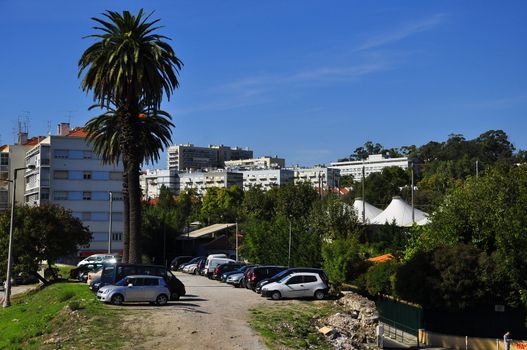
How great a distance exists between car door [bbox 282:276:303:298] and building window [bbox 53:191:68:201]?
6410 cm

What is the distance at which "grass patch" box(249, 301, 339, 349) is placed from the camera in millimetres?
27172

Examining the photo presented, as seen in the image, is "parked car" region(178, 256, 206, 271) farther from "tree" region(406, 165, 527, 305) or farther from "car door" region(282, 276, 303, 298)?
"car door" region(282, 276, 303, 298)

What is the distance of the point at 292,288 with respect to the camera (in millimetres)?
38594

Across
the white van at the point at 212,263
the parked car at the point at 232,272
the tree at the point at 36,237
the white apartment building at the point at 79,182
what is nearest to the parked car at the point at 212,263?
the white van at the point at 212,263

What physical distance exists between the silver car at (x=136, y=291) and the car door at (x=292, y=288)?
281 inches

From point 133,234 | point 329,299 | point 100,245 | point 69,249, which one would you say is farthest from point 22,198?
point 329,299

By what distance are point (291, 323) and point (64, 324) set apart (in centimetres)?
980

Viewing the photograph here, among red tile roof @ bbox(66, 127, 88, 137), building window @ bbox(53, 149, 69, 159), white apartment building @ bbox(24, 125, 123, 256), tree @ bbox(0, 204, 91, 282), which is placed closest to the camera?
tree @ bbox(0, 204, 91, 282)

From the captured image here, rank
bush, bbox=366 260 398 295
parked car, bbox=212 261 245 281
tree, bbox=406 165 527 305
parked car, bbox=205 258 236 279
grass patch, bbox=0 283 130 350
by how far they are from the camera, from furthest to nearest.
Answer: parked car, bbox=205 258 236 279
parked car, bbox=212 261 245 281
bush, bbox=366 260 398 295
tree, bbox=406 165 527 305
grass patch, bbox=0 283 130 350

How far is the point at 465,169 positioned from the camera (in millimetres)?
152125

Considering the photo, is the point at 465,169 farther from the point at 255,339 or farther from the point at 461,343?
the point at 255,339

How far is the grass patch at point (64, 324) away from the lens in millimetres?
26359

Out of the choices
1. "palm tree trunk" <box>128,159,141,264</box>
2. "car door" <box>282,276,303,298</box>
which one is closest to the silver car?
Answer: "car door" <box>282,276,303,298</box>

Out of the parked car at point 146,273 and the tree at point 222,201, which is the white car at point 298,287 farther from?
the tree at point 222,201
